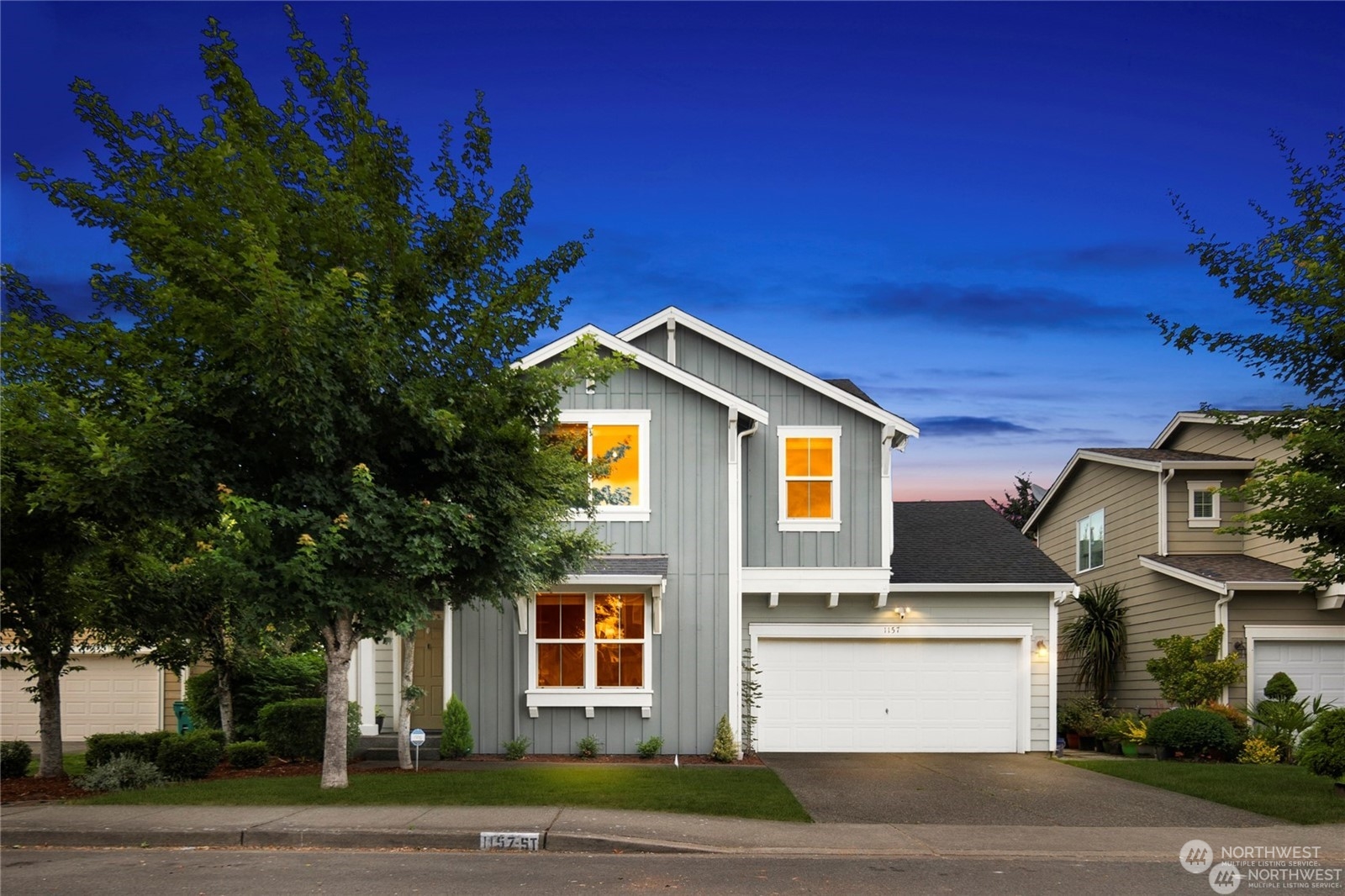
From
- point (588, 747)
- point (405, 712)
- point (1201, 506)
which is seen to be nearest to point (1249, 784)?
point (1201, 506)

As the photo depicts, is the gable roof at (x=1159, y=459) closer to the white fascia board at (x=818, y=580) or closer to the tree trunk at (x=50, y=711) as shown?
the white fascia board at (x=818, y=580)

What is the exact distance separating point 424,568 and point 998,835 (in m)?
6.72

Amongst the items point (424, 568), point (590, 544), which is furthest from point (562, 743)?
point (424, 568)

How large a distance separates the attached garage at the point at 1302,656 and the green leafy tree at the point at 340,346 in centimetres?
1443

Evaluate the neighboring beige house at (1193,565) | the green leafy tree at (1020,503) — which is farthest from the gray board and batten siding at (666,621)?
the green leafy tree at (1020,503)

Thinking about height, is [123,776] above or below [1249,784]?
above

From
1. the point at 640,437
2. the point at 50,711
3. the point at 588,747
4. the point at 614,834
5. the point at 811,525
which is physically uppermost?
the point at 640,437

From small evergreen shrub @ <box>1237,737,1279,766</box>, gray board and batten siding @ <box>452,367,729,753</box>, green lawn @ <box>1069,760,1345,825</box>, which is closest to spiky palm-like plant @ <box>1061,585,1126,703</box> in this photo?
green lawn @ <box>1069,760,1345,825</box>

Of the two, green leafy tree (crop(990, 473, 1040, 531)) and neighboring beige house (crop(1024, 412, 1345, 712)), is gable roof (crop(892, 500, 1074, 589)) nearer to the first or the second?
neighboring beige house (crop(1024, 412, 1345, 712))

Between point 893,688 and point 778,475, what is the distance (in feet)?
14.9

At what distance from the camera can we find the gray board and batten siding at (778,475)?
20625 mm

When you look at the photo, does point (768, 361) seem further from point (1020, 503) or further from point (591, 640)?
point (1020, 503)

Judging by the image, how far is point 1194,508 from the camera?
78.6 feet

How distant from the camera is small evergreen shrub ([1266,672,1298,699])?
66.3ft
